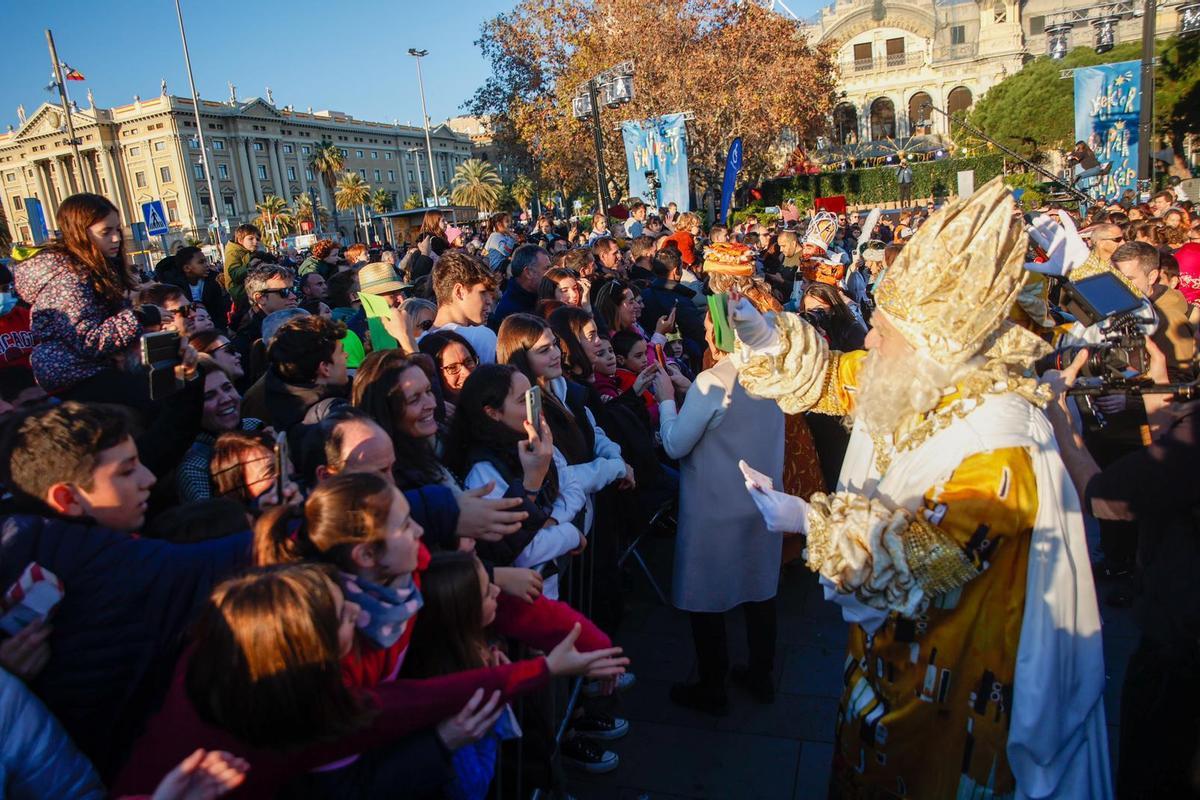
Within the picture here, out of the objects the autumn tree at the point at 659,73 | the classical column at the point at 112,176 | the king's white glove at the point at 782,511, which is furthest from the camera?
the classical column at the point at 112,176

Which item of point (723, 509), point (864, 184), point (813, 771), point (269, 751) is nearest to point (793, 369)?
point (723, 509)

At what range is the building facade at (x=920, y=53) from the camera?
55312 mm

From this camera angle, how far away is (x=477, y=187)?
2552 inches

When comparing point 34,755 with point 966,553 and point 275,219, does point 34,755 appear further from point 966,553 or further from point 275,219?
point 275,219

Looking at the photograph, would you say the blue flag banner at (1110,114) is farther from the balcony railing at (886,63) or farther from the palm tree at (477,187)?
the palm tree at (477,187)

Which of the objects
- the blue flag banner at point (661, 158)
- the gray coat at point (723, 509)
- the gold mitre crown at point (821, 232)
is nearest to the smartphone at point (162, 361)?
the gray coat at point (723, 509)

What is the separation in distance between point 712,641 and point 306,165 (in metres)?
92.4

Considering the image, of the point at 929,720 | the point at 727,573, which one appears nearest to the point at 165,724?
the point at 929,720

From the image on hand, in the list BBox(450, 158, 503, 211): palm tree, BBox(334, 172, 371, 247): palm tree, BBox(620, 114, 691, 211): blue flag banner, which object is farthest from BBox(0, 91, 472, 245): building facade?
BBox(620, 114, 691, 211): blue flag banner

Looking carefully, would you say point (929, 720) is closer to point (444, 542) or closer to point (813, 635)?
point (444, 542)

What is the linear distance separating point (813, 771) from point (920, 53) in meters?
68.5

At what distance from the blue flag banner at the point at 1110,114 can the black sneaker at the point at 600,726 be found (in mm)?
18634

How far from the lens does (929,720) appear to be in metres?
2.11

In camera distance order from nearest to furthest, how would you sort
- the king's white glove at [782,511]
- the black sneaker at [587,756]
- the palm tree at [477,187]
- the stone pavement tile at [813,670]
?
the king's white glove at [782,511] < the black sneaker at [587,756] < the stone pavement tile at [813,670] < the palm tree at [477,187]
